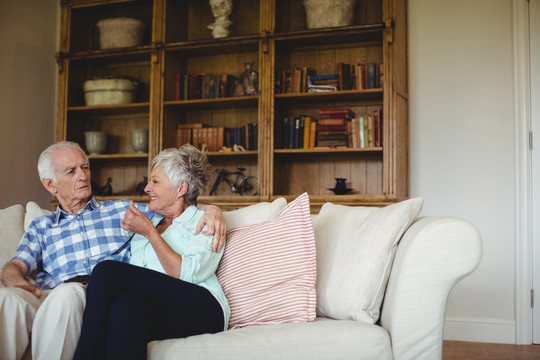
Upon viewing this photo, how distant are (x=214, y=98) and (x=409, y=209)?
7.86 ft

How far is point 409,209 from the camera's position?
1902mm

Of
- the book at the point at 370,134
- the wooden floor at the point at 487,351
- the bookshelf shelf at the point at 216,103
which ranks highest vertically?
the bookshelf shelf at the point at 216,103

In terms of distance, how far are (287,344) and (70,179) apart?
46.7 inches

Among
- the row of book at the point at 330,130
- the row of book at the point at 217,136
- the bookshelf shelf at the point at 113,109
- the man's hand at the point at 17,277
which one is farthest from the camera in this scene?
the bookshelf shelf at the point at 113,109

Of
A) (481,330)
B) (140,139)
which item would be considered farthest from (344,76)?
(481,330)

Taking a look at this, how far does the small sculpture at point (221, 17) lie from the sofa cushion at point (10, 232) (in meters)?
2.11

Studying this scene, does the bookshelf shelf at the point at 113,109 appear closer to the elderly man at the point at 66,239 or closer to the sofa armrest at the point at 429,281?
the elderly man at the point at 66,239

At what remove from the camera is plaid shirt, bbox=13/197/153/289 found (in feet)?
7.08

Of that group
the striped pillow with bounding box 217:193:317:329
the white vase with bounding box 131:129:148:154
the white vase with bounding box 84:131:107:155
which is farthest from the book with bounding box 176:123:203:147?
the striped pillow with bounding box 217:193:317:329

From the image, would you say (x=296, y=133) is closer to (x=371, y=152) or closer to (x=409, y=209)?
(x=371, y=152)

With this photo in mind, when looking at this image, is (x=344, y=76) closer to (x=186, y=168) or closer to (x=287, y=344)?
(x=186, y=168)

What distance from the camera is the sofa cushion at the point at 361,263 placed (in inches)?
72.8

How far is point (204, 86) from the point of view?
414cm

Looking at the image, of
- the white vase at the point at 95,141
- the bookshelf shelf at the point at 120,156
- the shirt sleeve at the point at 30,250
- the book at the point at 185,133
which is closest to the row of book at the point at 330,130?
the book at the point at 185,133
